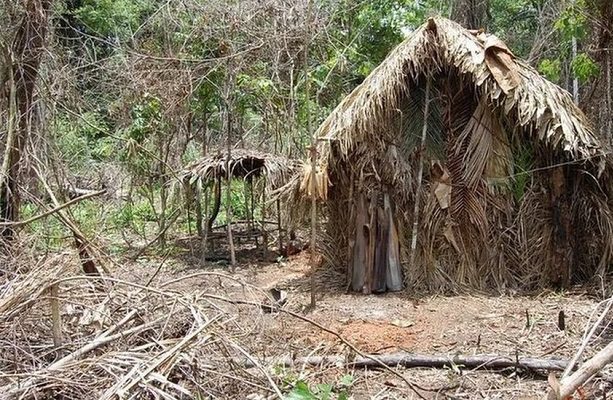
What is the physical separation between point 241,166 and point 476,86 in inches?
176

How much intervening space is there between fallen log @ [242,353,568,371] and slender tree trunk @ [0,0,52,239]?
3.35m

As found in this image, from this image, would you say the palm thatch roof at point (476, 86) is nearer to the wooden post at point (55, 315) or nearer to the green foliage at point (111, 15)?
the wooden post at point (55, 315)

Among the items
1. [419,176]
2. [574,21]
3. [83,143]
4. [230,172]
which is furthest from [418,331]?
[83,143]

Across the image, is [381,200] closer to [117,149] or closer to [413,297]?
[413,297]

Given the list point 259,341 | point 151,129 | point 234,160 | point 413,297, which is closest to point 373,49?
point 234,160

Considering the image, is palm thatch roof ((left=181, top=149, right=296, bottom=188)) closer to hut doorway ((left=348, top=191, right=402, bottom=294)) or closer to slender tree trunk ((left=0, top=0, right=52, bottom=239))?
hut doorway ((left=348, top=191, right=402, bottom=294))

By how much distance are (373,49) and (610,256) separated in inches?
243

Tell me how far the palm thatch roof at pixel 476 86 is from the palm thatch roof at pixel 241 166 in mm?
2012

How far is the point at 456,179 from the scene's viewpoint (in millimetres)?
8578

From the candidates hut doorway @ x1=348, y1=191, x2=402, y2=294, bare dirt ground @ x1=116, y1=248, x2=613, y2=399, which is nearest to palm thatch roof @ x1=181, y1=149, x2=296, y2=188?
bare dirt ground @ x1=116, y1=248, x2=613, y2=399

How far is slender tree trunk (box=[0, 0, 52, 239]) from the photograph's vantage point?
6.45 m

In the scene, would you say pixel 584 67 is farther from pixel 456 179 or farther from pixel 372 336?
pixel 372 336

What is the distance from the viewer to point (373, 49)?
12414 millimetres

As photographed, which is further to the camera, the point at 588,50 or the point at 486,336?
the point at 588,50
